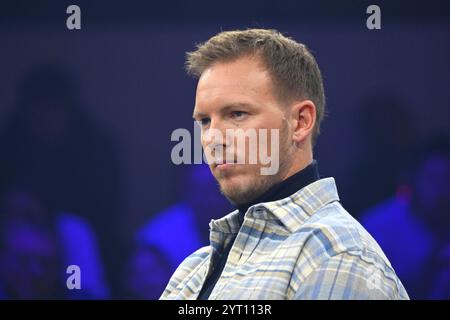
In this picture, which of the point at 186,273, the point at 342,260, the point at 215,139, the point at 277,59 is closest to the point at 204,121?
the point at 215,139

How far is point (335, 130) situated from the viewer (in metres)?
3.03

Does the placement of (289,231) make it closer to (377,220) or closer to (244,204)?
(244,204)

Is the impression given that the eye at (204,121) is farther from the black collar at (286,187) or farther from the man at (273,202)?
the black collar at (286,187)

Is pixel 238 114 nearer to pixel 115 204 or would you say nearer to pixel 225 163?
pixel 225 163

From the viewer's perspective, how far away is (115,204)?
3049 mm

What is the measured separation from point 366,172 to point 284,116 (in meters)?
1.41

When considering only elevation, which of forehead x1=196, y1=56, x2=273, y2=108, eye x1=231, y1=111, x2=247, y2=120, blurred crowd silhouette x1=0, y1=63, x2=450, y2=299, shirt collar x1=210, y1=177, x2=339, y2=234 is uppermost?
forehead x1=196, y1=56, x2=273, y2=108

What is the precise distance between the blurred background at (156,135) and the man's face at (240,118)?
1.39 meters

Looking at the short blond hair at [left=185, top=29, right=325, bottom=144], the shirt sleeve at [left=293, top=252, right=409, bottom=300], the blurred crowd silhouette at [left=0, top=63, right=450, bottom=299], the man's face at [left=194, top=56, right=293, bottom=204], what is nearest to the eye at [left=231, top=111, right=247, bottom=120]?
the man's face at [left=194, top=56, right=293, bottom=204]

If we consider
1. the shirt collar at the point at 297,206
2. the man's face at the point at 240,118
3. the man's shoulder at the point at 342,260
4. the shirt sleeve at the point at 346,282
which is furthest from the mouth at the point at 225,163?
the shirt sleeve at the point at 346,282

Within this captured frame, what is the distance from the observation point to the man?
1353 millimetres

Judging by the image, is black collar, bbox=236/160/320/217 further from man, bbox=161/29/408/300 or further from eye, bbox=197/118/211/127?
eye, bbox=197/118/211/127

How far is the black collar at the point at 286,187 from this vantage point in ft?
5.26

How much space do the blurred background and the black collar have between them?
1.33m
